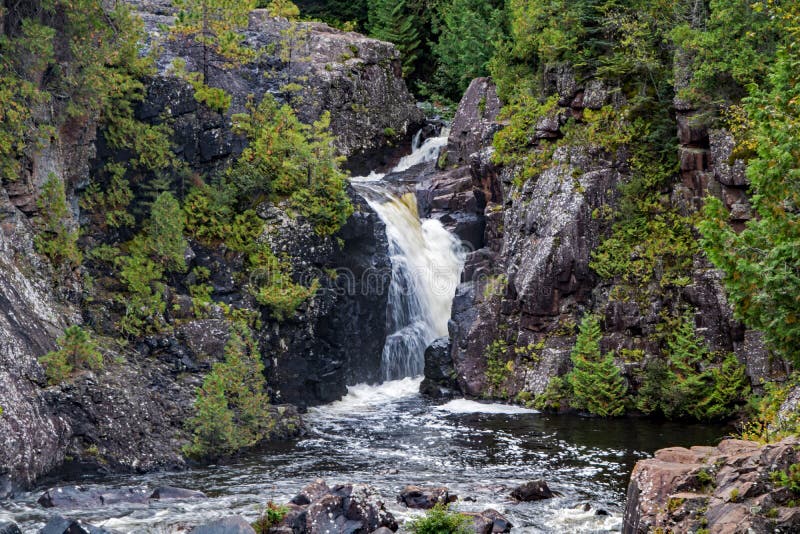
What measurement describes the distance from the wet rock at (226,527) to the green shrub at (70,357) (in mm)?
5781

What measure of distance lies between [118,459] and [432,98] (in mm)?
24920

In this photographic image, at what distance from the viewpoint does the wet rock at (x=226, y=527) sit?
11.3 meters

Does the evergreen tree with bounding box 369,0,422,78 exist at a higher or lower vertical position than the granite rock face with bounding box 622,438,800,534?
higher

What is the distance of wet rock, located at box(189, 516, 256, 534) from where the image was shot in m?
11.3

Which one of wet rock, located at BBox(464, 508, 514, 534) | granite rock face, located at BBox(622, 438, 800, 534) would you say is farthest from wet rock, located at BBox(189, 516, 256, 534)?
granite rock face, located at BBox(622, 438, 800, 534)

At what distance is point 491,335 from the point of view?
23.6 meters

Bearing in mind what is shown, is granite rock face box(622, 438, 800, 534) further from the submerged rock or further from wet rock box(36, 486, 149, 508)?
wet rock box(36, 486, 149, 508)

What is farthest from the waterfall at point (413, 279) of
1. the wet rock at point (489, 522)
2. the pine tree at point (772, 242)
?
the pine tree at point (772, 242)

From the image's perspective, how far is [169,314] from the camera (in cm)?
2011

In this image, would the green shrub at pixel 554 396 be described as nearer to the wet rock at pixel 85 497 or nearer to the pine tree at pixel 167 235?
the pine tree at pixel 167 235

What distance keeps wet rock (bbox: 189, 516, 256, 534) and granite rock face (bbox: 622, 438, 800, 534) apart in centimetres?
523

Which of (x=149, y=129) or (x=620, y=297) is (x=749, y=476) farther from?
(x=149, y=129)

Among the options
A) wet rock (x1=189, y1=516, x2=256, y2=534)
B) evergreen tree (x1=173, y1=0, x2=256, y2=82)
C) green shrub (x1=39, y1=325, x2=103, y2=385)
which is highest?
evergreen tree (x1=173, y1=0, x2=256, y2=82)

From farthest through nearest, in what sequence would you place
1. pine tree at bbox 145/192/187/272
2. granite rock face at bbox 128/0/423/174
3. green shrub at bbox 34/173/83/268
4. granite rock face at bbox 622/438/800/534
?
granite rock face at bbox 128/0/423/174
pine tree at bbox 145/192/187/272
green shrub at bbox 34/173/83/268
granite rock face at bbox 622/438/800/534
